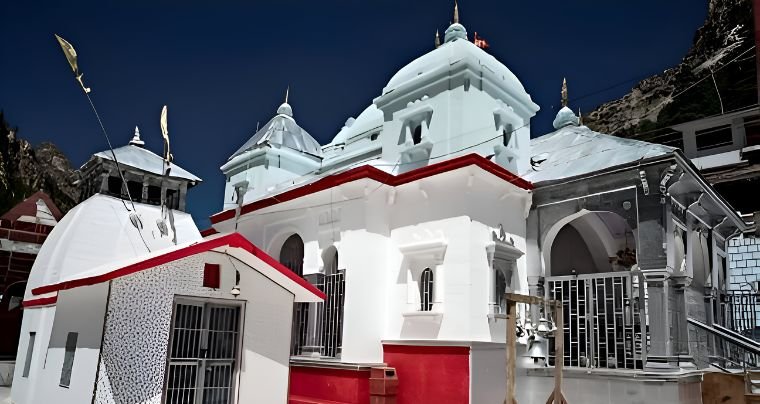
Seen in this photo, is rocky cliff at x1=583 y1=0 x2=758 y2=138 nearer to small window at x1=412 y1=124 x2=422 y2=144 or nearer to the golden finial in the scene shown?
the golden finial

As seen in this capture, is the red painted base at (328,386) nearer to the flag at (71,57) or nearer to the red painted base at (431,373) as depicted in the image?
the red painted base at (431,373)

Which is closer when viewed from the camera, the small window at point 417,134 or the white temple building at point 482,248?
the white temple building at point 482,248

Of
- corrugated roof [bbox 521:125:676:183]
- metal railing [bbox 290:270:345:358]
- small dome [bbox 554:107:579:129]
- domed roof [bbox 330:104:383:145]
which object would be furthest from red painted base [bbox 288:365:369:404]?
small dome [bbox 554:107:579:129]

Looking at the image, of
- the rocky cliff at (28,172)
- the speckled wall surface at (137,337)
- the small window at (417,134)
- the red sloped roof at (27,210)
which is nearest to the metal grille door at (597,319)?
the small window at (417,134)

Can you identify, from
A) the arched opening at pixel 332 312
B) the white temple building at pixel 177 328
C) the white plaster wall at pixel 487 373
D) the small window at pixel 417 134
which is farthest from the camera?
the small window at pixel 417 134

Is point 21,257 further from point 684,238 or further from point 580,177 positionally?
point 684,238

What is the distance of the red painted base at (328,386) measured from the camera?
11.0 metres

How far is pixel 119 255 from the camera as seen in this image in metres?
13.5

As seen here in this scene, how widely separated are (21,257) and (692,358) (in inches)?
665

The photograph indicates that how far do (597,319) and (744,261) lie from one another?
388 inches

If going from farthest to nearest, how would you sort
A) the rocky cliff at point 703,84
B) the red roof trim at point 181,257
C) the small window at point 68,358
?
the rocky cliff at point 703,84 → the small window at point 68,358 → the red roof trim at point 181,257

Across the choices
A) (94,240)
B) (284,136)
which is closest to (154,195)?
(94,240)

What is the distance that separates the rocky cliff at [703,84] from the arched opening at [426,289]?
439 inches

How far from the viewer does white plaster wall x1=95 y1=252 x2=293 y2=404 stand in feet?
24.0
